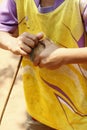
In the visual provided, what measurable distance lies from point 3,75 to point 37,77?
839 millimetres

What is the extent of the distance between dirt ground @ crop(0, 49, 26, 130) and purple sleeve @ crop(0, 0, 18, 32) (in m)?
0.68

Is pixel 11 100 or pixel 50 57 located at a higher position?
pixel 50 57

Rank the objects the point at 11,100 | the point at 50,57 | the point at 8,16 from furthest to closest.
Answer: the point at 11,100, the point at 8,16, the point at 50,57

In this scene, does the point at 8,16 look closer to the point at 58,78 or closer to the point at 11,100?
the point at 58,78

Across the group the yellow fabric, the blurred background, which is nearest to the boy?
the yellow fabric

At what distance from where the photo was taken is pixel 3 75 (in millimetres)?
2141

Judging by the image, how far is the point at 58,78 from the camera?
49.7 inches

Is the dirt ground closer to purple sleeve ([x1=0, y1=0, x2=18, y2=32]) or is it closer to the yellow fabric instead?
the yellow fabric

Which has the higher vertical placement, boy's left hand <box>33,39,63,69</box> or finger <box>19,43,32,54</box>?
finger <box>19,43,32,54</box>

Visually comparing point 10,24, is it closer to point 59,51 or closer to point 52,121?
point 59,51

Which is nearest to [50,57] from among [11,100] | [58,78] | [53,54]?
[53,54]

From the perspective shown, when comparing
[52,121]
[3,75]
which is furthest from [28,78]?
[3,75]

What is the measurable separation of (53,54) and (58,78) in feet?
0.90

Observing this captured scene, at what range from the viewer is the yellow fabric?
1085mm
